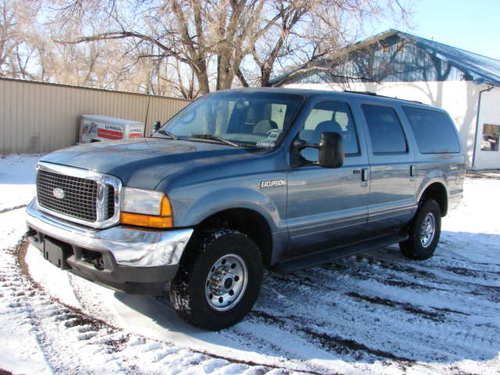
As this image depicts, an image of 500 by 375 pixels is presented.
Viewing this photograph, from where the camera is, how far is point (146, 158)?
12.9 ft

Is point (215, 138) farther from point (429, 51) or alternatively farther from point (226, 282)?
point (429, 51)

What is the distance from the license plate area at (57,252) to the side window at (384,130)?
330 centimetres

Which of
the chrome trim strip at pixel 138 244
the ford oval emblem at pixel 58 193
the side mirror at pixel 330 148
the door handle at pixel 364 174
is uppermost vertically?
the side mirror at pixel 330 148

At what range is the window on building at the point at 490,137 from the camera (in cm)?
2192

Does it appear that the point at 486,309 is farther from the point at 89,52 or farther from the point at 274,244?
the point at 89,52

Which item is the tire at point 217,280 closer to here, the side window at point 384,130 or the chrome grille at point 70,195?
the chrome grille at point 70,195

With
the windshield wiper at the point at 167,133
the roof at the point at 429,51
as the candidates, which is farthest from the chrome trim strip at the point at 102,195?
the roof at the point at 429,51

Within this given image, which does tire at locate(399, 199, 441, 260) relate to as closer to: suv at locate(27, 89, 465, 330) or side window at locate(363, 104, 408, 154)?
suv at locate(27, 89, 465, 330)

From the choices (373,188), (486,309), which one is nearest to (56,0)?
(373,188)

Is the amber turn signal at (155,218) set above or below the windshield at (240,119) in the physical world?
below

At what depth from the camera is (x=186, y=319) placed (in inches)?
155

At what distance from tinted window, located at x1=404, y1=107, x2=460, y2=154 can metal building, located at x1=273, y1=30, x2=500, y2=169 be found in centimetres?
1510

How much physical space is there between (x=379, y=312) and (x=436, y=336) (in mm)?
594

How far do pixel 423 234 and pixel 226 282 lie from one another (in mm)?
3606
